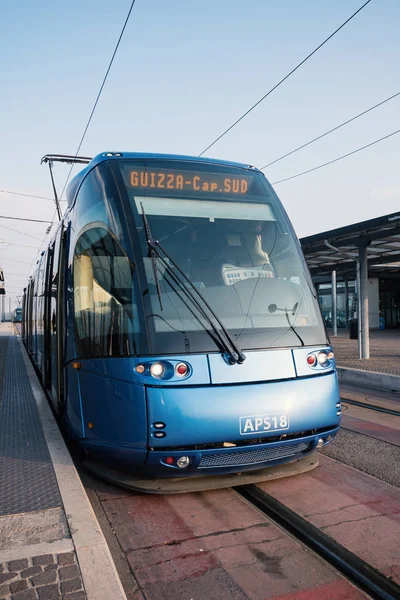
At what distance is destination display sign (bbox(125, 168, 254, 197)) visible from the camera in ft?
16.1

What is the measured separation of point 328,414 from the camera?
182 inches

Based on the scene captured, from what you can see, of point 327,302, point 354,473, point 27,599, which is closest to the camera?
point 27,599

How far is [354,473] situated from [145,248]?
2.93 metres

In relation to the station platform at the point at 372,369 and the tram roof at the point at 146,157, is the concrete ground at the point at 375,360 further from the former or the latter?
the tram roof at the point at 146,157

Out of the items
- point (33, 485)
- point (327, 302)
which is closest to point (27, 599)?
point (33, 485)

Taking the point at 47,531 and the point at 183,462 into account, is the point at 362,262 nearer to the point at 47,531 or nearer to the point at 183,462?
the point at 183,462

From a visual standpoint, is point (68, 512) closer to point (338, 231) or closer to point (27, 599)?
point (27, 599)

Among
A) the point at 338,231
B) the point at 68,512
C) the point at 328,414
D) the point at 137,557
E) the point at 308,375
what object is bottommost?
the point at 137,557

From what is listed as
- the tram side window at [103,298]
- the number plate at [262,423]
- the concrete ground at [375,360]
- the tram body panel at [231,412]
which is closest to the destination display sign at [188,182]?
the tram side window at [103,298]

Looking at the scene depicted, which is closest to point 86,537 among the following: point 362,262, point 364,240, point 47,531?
point 47,531

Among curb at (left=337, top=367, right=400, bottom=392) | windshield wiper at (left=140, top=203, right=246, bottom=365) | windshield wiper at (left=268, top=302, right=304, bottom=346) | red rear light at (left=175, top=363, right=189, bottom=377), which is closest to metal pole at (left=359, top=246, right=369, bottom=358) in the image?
curb at (left=337, top=367, right=400, bottom=392)

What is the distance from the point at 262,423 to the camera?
425 cm

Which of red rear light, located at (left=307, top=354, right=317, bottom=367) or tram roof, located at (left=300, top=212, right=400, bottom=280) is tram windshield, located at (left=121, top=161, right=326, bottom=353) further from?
tram roof, located at (left=300, top=212, right=400, bottom=280)

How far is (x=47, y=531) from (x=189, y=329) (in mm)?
1768
